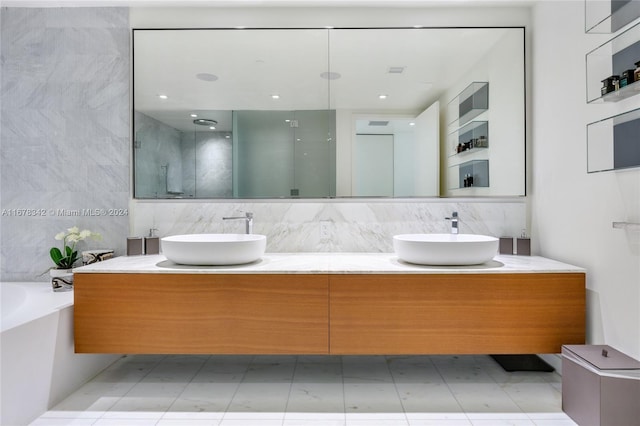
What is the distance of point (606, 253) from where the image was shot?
69.9 inches

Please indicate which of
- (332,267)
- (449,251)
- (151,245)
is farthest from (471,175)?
(151,245)

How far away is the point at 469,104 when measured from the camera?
2.39 metres

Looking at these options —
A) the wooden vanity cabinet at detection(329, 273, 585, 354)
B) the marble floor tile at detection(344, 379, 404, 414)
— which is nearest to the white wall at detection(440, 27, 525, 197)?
the wooden vanity cabinet at detection(329, 273, 585, 354)

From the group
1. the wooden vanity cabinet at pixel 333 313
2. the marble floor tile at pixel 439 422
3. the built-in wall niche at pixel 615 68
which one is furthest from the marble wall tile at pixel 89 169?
the marble floor tile at pixel 439 422

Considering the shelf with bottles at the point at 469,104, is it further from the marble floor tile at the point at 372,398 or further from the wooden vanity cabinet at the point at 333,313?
the marble floor tile at the point at 372,398

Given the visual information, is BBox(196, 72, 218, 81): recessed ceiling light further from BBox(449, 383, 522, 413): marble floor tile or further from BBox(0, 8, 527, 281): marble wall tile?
BBox(449, 383, 522, 413): marble floor tile

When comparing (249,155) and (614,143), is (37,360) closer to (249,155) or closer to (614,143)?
(249,155)

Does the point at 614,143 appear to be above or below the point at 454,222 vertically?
above

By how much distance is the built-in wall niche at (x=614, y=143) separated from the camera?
5.09 ft

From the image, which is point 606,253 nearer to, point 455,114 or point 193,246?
point 455,114

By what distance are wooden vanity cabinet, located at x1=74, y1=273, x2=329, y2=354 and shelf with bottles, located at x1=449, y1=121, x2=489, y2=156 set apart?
4.23ft

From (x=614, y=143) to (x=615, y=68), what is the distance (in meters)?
0.34

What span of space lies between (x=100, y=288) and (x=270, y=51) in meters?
1.74

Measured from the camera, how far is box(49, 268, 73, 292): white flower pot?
2.25 meters
